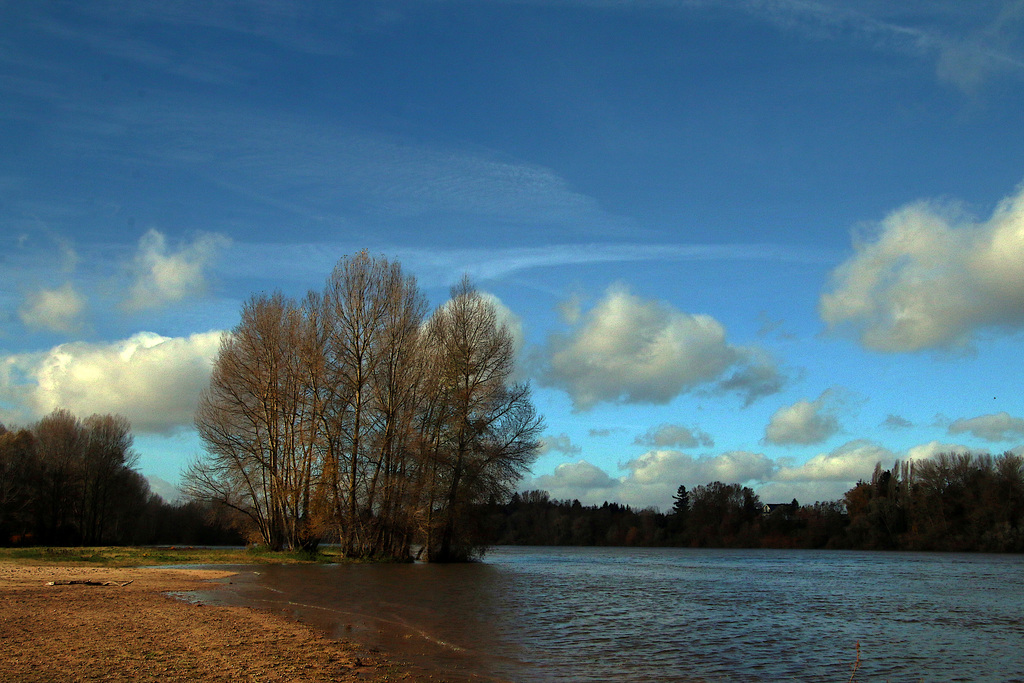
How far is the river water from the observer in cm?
1339

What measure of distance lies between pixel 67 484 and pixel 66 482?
0.78ft

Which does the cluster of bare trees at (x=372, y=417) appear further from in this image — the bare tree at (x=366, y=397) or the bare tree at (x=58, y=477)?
the bare tree at (x=58, y=477)

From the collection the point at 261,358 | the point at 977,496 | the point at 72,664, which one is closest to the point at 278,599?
the point at 72,664

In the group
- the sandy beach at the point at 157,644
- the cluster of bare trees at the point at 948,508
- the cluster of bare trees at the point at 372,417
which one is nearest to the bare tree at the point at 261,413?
the cluster of bare trees at the point at 372,417

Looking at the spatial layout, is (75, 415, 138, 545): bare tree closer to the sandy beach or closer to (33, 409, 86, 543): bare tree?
(33, 409, 86, 543): bare tree

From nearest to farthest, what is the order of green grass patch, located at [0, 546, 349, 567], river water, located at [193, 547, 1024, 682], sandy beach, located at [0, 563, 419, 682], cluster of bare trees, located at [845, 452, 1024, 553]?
1. sandy beach, located at [0, 563, 419, 682]
2. river water, located at [193, 547, 1024, 682]
3. green grass patch, located at [0, 546, 349, 567]
4. cluster of bare trees, located at [845, 452, 1024, 553]

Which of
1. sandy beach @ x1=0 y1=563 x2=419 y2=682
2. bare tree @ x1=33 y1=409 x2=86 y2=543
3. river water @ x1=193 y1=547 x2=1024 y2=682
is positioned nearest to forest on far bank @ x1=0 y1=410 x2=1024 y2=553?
bare tree @ x1=33 y1=409 x2=86 y2=543

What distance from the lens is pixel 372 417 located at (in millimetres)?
41344

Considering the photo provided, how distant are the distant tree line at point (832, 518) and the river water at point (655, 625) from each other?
15.0 meters

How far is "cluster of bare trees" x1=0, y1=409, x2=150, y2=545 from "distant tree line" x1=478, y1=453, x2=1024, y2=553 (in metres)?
42.0

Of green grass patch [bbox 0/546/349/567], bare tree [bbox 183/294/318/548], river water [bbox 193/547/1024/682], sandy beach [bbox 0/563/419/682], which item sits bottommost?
green grass patch [bbox 0/546/349/567]

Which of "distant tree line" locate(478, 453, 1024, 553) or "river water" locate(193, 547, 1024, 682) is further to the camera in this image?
"distant tree line" locate(478, 453, 1024, 553)

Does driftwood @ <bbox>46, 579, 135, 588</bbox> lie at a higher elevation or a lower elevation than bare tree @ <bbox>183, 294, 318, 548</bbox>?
lower

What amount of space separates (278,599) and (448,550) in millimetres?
22113
